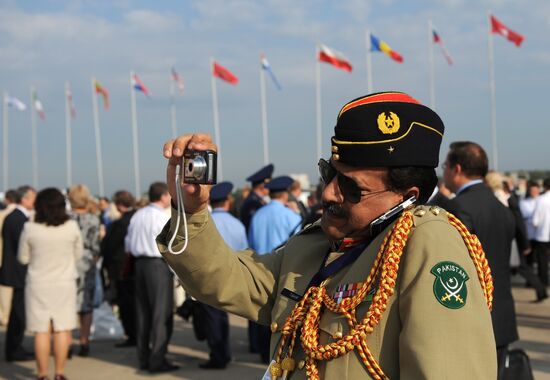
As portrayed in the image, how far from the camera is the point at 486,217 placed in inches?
171

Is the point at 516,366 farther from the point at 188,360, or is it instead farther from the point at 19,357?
the point at 19,357

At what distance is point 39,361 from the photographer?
6.74 meters

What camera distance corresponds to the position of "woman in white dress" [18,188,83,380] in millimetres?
6754

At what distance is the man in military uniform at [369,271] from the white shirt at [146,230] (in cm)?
506

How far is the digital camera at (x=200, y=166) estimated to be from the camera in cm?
186

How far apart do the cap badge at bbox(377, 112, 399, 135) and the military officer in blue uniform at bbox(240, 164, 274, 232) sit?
24.1 ft

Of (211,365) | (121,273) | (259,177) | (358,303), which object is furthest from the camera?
(259,177)

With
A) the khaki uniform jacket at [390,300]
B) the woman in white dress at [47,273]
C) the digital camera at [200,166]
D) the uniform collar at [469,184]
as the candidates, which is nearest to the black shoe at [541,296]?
the uniform collar at [469,184]

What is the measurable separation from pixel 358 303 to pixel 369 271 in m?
0.09

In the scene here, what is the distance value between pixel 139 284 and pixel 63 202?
3.94 ft

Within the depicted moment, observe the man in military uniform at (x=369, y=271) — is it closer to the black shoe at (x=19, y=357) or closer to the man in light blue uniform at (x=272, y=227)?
the man in light blue uniform at (x=272, y=227)

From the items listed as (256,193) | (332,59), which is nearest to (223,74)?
(332,59)

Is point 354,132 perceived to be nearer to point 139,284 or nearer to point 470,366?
point 470,366

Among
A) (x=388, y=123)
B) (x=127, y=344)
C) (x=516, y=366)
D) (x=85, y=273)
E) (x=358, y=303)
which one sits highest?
(x=388, y=123)
